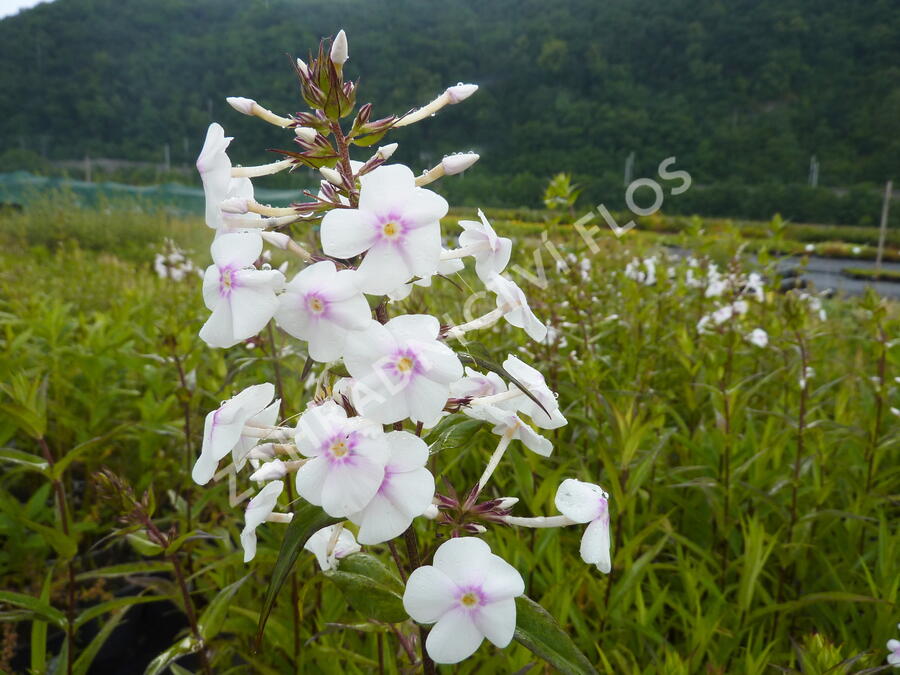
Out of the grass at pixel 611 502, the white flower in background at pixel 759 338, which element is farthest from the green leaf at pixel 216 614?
the white flower in background at pixel 759 338

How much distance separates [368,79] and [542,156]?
16104 millimetres

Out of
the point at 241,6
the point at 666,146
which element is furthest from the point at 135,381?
the point at 241,6

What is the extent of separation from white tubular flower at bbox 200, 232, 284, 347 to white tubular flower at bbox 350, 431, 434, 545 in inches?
9.0

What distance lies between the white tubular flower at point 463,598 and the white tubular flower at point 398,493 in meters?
0.07

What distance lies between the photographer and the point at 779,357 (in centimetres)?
389

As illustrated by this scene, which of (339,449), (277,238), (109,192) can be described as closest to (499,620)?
(339,449)

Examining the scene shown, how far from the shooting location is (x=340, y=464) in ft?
2.52

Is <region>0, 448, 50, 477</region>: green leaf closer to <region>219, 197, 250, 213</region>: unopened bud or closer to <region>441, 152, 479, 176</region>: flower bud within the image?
<region>219, 197, 250, 213</region>: unopened bud

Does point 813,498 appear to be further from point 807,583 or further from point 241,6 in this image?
point 241,6

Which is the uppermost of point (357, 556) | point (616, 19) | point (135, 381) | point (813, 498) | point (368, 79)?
point (616, 19)

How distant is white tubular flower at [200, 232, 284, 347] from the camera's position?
0.78 meters

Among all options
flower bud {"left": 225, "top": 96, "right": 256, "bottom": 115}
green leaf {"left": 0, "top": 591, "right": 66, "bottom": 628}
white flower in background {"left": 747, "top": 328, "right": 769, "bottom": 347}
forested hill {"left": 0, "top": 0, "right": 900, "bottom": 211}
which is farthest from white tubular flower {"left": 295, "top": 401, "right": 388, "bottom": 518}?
forested hill {"left": 0, "top": 0, "right": 900, "bottom": 211}

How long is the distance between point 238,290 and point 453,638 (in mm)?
526

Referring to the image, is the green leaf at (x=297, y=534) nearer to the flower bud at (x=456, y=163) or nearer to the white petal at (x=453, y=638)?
the white petal at (x=453, y=638)
